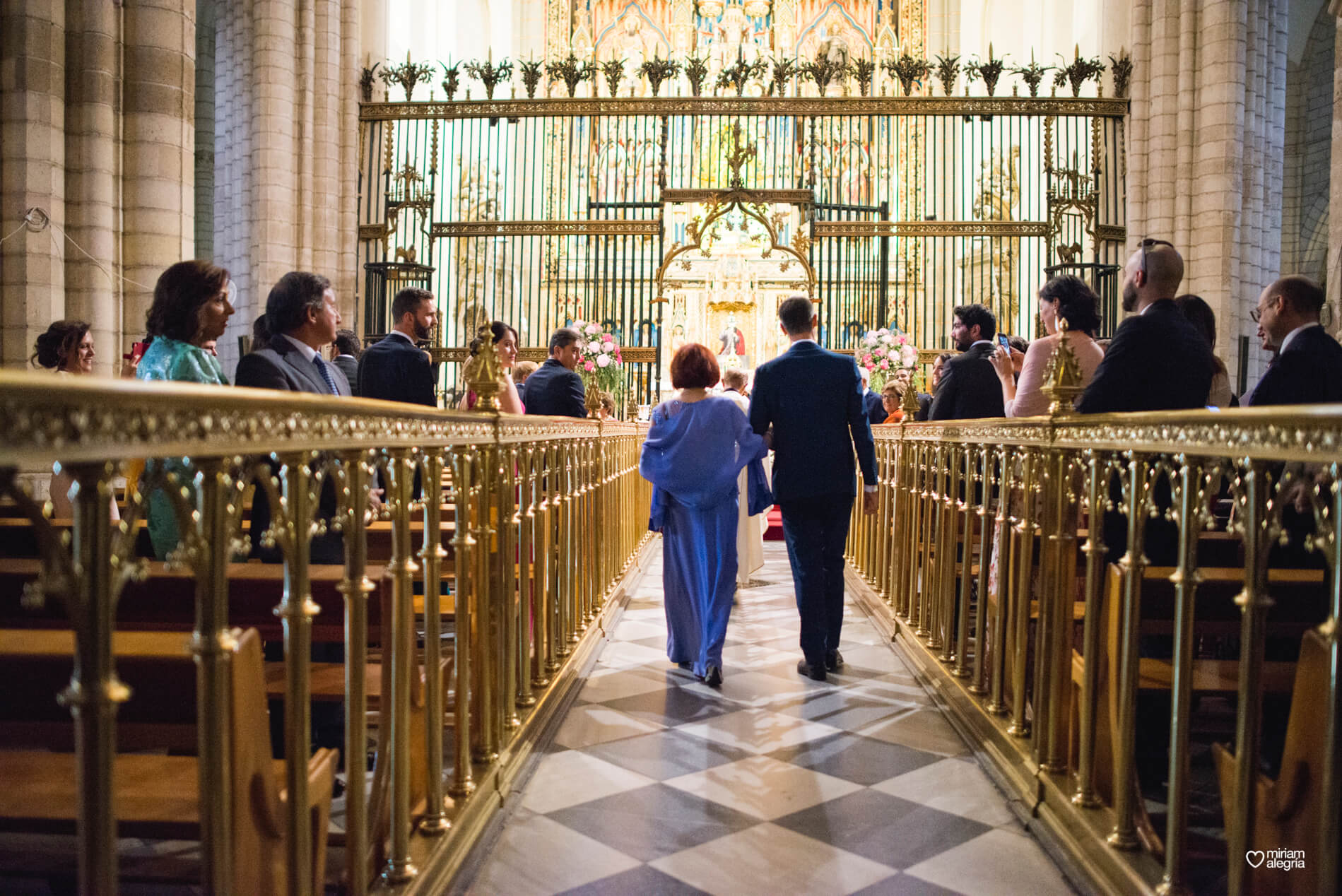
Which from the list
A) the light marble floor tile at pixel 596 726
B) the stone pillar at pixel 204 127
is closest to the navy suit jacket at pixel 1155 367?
the light marble floor tile at pixel 596 726

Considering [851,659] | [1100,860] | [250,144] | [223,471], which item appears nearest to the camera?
[223,471]

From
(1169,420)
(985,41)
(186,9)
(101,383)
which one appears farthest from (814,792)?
(985,41)

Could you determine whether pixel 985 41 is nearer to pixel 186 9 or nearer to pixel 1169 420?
pixel 186 9

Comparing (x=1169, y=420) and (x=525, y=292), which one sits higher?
(x=525, y=292)

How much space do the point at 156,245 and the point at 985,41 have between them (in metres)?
14.8

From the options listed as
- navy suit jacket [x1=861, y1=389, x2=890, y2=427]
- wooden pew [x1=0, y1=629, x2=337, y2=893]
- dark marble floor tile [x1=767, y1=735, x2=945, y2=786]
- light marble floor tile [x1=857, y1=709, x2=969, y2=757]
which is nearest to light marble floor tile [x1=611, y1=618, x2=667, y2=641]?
light marble floor tile [x1=857, y1=709, x2=969, y2=757]

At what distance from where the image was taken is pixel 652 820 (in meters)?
2.43

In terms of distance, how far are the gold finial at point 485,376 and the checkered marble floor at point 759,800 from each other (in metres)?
1.02

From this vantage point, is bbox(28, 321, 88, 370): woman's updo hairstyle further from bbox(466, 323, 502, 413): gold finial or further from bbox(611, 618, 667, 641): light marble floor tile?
bbox(611, 618, 667, 641): light marble floor tile

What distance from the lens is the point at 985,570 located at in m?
3.18

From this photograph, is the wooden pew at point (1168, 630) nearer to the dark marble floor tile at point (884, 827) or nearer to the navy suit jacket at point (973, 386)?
the dark marble floor tile at point (884, 827)

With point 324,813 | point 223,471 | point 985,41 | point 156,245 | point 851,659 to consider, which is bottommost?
point 851,659

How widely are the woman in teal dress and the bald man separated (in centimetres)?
240

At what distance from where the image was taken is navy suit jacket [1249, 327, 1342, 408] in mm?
2871
